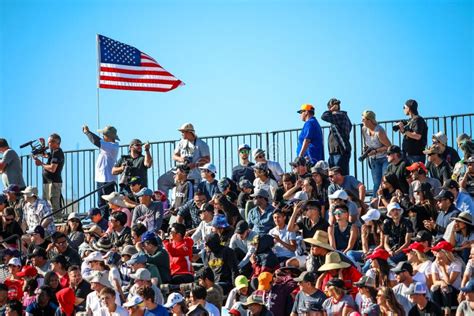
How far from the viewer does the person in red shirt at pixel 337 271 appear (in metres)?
18.4

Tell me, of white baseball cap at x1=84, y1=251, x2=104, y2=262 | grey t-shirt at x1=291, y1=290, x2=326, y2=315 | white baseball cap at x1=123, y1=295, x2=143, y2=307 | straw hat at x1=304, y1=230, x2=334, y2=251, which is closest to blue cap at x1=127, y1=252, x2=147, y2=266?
white baseball cap at x1=84, y1=251, x2=104, y2=262

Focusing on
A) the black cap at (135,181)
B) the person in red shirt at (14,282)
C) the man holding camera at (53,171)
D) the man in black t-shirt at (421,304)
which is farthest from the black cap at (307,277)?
the man holding camera at (53,171)

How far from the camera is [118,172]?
26.6m

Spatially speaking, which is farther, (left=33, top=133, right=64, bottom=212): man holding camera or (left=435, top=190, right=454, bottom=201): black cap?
(left=33, top=133, right=64, bottom=212): man holding camera

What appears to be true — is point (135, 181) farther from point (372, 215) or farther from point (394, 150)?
point (372, 215)

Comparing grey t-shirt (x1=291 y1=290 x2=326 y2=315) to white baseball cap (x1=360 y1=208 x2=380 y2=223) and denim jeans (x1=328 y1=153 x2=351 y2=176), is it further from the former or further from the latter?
denim jeans (x1=328 y1=153 x2=351 y2=176)

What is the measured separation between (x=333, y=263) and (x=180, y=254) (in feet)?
11.2

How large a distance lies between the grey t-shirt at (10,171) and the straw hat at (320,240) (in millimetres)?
9038

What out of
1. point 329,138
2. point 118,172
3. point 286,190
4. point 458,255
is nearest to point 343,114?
point 329,138

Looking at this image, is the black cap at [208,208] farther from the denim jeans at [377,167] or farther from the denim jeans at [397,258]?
the denim jeans at [397,258]

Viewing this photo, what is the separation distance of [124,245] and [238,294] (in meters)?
3.67

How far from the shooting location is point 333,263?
1850cm

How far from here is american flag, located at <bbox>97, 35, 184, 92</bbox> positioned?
29.3 m

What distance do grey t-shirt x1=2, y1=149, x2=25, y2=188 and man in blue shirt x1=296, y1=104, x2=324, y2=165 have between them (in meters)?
5.87
